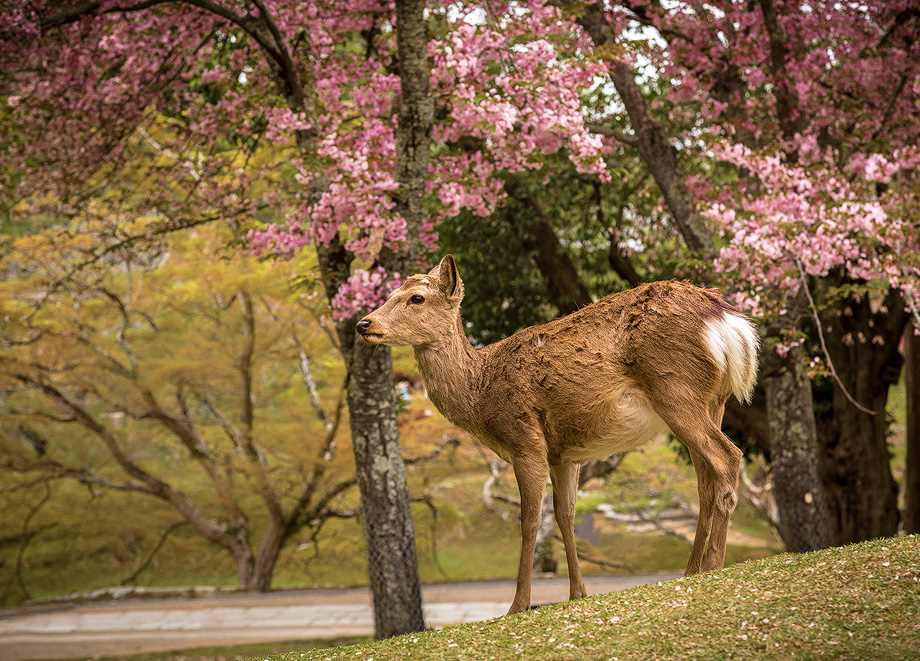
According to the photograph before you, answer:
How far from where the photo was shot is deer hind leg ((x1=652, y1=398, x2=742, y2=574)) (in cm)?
405

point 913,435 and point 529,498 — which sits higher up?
point 913,435

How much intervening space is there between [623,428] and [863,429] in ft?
19.1

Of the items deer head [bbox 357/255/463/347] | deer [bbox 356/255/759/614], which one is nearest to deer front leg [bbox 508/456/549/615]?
deer [bbox 356/255/759/614]

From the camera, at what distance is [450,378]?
4.32 meters

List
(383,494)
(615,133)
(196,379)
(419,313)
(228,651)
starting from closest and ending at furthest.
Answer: (419,313) → (383,494) → (615,133) → (228,651) → (196,379)

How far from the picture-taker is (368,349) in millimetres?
6426

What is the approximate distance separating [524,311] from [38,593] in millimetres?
12075

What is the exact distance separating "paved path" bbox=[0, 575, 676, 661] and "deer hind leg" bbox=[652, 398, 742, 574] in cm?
639

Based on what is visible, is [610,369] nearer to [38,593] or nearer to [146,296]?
[146,296]

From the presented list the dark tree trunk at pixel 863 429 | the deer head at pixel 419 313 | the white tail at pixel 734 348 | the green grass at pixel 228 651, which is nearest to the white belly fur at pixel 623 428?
the white tail at pixel 734 348

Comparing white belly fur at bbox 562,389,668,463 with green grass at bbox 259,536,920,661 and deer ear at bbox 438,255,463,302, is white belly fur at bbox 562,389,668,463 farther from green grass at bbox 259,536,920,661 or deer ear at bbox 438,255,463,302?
deer ear at bbox 438,255,463,302

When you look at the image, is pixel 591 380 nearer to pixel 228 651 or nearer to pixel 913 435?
pixel 913 435

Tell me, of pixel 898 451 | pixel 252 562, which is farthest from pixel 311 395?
pixel 898 451

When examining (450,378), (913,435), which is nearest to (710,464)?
(450,378)
